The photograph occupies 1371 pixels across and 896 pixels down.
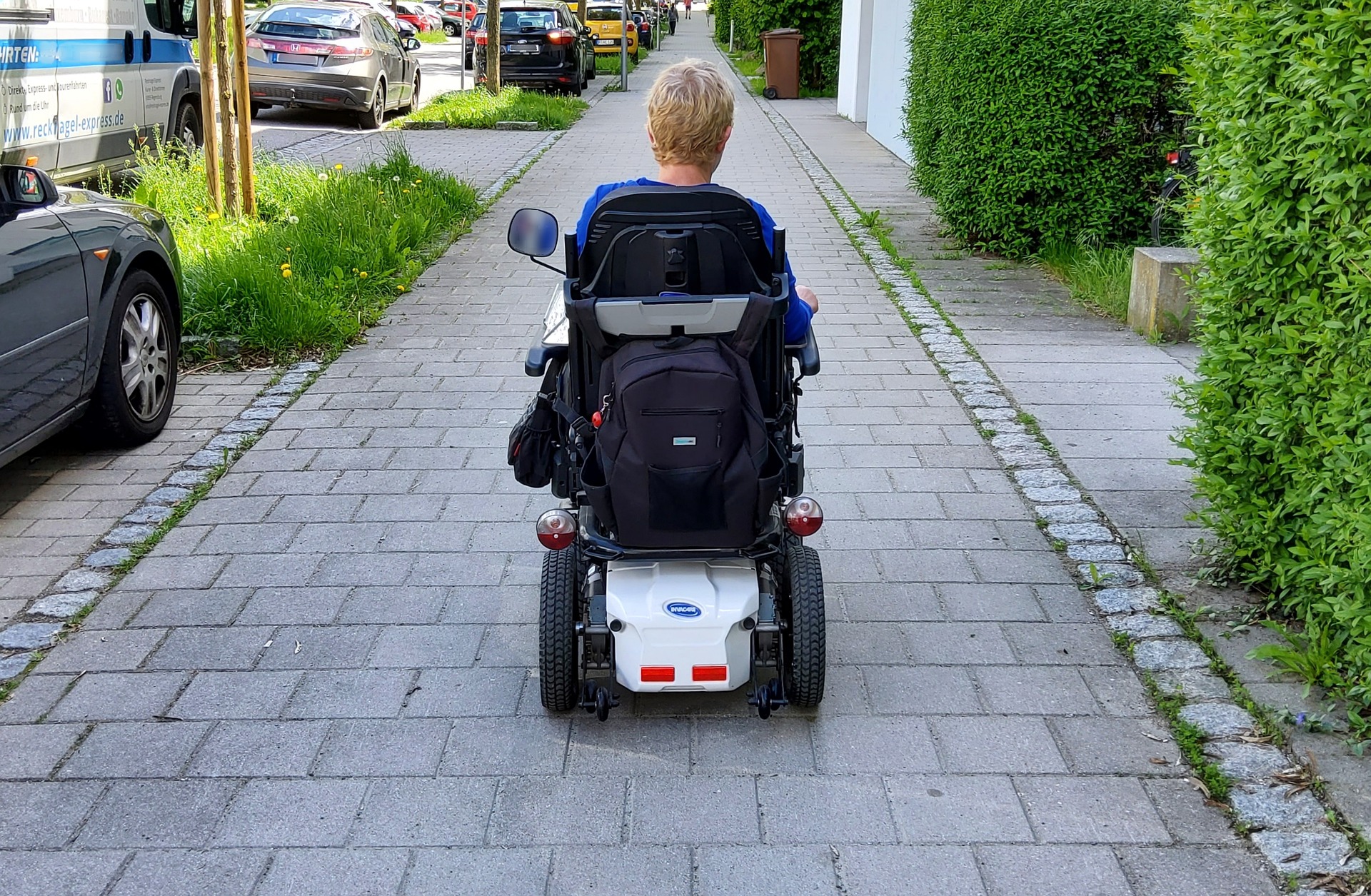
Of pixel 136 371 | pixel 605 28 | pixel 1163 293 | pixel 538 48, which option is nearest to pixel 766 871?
pixel 136 371

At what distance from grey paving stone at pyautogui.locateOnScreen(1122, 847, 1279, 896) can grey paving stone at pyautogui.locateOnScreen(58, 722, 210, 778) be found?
236cm

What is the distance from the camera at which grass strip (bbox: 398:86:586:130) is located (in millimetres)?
19750

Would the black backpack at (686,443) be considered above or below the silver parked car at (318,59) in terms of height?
below

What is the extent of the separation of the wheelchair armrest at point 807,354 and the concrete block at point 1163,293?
4465 mm

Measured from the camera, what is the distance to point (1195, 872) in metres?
3.00

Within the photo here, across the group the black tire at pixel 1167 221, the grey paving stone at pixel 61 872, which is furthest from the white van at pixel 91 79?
the black tire at pixel 1167 221

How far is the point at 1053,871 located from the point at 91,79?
10.6 m

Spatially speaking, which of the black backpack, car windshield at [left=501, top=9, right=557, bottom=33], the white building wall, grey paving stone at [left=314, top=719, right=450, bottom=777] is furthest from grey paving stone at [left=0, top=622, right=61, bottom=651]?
car windshield at [left=501, top=9, right=557, bottom=33]

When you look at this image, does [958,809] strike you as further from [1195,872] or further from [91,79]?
[91,79]

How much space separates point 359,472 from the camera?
5609 millimetres

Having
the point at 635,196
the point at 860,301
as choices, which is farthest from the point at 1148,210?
the point at 635,196

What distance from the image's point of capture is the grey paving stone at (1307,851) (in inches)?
118

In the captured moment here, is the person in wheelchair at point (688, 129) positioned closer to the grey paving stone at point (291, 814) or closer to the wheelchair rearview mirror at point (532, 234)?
the wheelchair rearview mirror at point (532, 234)

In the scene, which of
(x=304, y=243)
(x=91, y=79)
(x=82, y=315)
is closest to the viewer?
(x=82, y=315)
